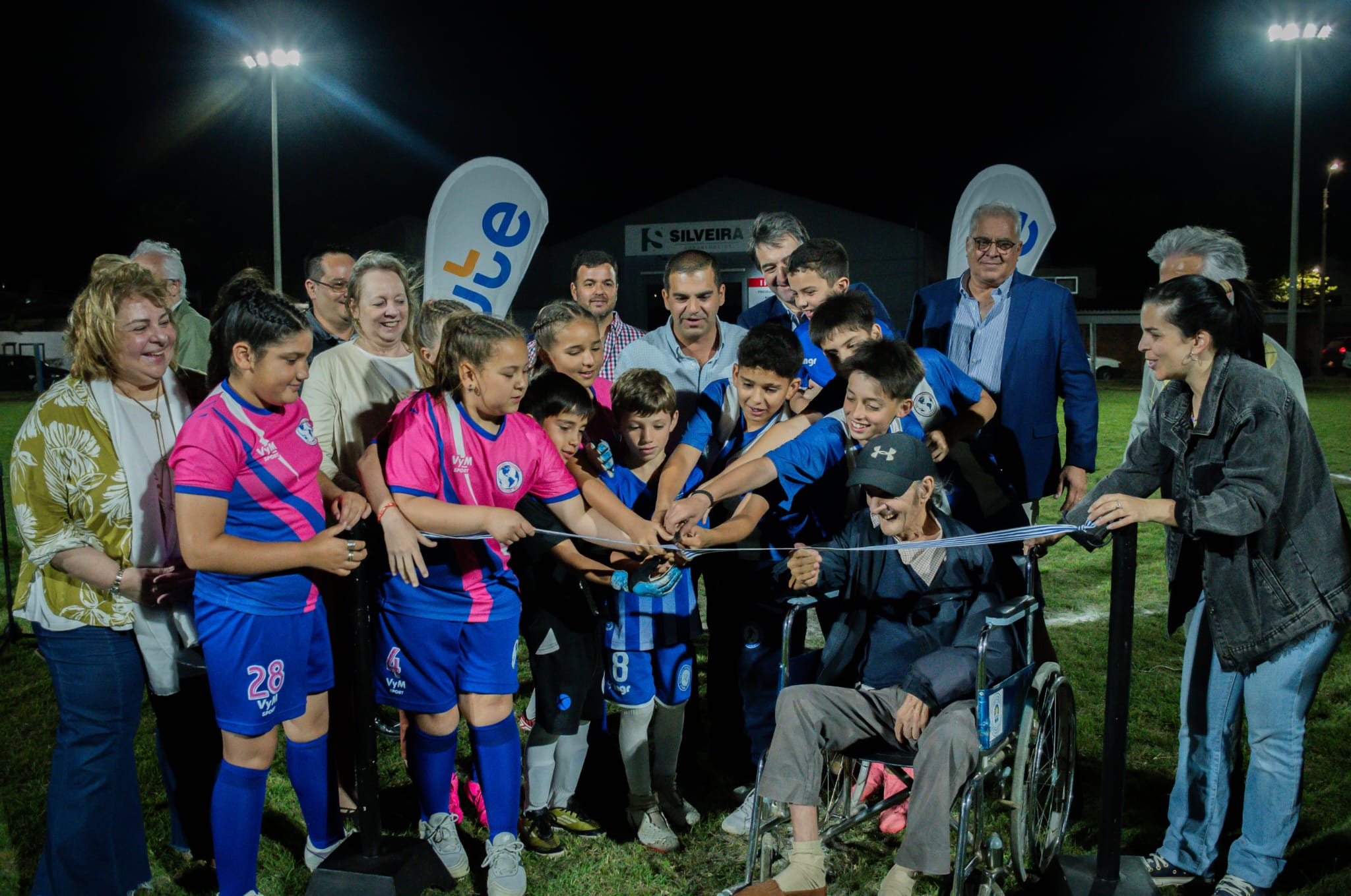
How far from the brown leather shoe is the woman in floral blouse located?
1.81m

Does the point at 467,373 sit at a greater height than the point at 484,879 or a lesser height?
greater

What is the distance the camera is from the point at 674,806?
3.75 meters

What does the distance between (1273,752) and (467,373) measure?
2.73 m

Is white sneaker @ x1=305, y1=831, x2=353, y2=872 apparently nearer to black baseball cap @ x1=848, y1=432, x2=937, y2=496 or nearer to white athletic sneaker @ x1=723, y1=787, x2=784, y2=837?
white athletic sneaker @ x1=723, y1=787, x2=784, y2=837

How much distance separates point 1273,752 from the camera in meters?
2.94

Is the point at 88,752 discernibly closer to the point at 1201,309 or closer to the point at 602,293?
the point at 602,293

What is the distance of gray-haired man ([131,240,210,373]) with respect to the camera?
4.81 metres

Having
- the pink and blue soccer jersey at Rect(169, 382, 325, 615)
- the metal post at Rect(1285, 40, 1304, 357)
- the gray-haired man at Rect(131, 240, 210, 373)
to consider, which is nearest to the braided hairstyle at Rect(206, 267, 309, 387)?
the pink and blue soccer jersey at Rect(169, 382, 325, 615)

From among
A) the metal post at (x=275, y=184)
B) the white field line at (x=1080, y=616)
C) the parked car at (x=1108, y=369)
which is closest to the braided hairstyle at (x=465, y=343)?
the white field line at (x=1080, y=616)

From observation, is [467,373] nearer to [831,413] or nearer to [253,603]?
[253,603]

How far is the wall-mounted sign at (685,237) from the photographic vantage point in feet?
111

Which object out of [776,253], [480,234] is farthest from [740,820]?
[480,234]

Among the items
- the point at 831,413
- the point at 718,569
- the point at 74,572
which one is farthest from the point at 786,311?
the point at 74,572

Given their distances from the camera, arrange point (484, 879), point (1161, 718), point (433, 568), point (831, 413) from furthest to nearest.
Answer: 1. point (1161, 718)
2. point (831, 413)
3. point (484, 879)
4. point (433, 568)
